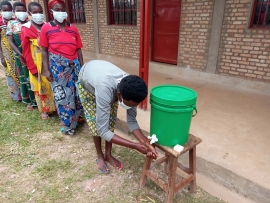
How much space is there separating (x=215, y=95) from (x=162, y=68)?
1.79 metres

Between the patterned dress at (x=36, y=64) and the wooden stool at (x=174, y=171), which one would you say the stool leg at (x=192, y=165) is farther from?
the patterned dress at (x=36, y=64)

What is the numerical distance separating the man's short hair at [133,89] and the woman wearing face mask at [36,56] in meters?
2.02

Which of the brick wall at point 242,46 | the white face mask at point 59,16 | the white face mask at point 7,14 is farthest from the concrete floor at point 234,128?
the white face mask at point 7,14

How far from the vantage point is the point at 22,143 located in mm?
2936

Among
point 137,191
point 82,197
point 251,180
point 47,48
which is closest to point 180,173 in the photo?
point 137,191

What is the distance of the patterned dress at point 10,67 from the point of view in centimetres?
377

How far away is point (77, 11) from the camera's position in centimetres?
780

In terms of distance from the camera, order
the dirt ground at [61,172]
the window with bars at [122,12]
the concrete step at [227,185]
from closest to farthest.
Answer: the concrete step at [227,185]
the dirt ground at [61,172]
the window with bars at [122,12]

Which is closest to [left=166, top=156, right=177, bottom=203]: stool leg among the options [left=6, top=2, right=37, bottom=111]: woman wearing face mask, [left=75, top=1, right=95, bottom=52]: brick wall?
[left=6, top=2, right=37, bottom=111]: woman wearing face mask

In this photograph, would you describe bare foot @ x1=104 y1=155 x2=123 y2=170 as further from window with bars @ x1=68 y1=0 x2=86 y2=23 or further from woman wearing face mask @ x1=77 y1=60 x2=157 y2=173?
window with bars @ x1=68 y1=0 x2=86 y2=23

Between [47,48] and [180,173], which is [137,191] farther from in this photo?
[47,48]

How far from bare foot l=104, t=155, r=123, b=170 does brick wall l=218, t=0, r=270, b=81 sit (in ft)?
10.1

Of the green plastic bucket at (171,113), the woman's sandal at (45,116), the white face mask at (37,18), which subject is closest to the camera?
the green plastic bucket at (171,113)

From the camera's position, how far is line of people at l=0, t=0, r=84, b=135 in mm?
2705
